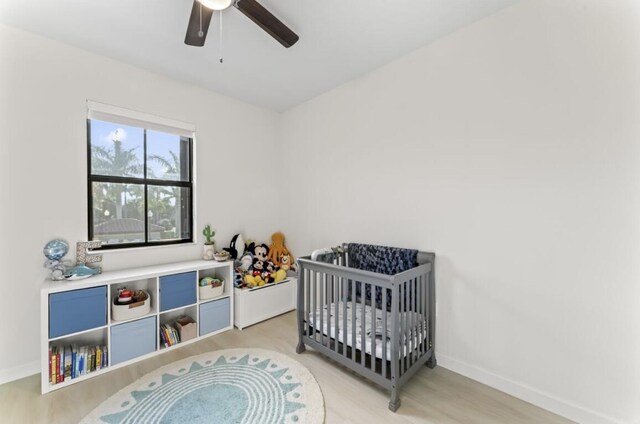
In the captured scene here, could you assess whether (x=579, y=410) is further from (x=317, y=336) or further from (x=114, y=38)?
(x=114, y=38)

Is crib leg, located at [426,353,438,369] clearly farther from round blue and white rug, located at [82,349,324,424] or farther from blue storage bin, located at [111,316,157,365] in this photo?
blue storage bin, located at [111,316,157,365]

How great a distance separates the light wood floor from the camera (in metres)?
1.54

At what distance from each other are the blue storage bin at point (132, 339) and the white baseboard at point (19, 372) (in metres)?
0.54

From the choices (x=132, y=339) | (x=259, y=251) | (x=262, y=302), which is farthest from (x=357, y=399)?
(x=259, y=251)

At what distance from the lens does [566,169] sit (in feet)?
5.02

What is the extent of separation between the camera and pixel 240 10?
1.49 meters

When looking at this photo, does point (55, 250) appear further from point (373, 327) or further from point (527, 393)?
point (527, 393)

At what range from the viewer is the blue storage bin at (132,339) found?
6.68ft

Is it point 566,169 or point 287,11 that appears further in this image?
point 287,11

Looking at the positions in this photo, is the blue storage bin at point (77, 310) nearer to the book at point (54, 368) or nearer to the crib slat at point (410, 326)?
the book at point (54, 368)

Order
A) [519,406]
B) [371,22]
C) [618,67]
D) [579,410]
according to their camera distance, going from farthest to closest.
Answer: [371,22]
[519,406]
[579,410]
[618,67]

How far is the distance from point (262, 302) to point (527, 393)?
2.28m

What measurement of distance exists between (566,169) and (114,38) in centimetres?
324

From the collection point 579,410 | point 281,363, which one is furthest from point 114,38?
point 579,410
